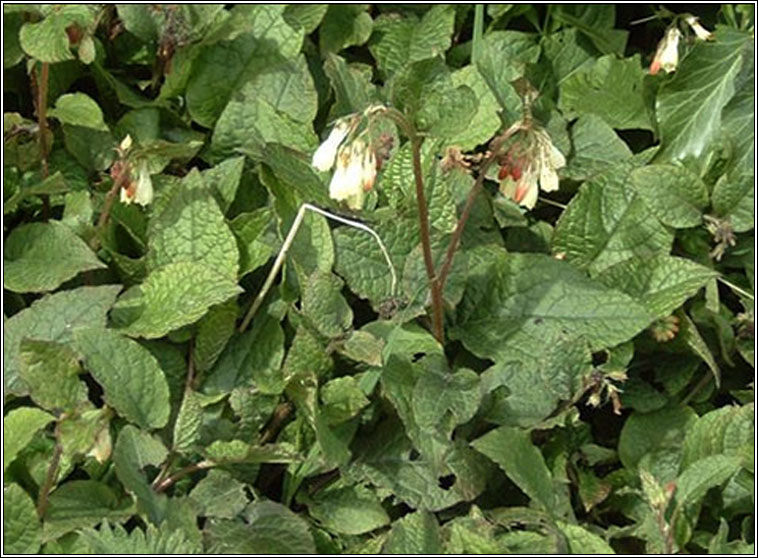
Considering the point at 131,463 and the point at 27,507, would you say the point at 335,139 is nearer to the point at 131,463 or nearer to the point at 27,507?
the point at 131,463

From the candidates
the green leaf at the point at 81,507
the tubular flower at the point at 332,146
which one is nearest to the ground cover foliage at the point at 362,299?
the green leaf at the point at 81,507

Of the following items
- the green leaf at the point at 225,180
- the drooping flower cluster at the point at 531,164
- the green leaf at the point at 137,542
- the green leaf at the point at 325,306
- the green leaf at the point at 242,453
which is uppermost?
the drooping flower cluster at the point at 531,164

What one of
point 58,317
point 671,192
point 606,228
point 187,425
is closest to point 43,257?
point 58,317

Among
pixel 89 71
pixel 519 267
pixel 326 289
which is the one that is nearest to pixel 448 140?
pixel 519 267

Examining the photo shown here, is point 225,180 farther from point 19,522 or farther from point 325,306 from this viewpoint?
point 19,522

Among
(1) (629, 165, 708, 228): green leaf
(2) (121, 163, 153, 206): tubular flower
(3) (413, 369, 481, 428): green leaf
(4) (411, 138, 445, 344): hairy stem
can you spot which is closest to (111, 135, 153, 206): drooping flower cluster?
(2) (121, 163, 153, 206): tubular flower

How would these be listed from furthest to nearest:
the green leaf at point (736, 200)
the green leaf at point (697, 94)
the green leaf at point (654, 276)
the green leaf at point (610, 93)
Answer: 1. the green leaf at point (610, 93)
2. the green leaf at point (697, 94)
3. the green leaf at point (736, 200)
4. the green leaf at point (654, 276)

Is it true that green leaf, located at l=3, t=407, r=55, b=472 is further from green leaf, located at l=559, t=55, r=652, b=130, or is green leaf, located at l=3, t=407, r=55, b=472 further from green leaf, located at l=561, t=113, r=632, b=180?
green leaf, located at l=559, t=55, r=652, b=130

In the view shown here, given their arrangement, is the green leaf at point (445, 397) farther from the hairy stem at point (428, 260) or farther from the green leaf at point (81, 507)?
the green leaf at point (81, 507)
